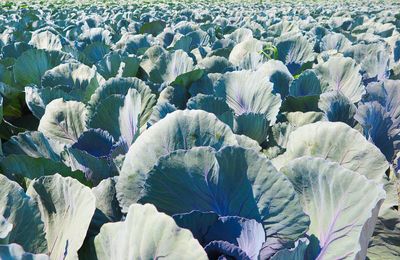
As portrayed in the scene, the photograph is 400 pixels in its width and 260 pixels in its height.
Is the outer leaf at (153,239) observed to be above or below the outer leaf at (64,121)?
above

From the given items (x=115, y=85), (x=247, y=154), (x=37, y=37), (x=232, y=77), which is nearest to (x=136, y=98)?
(x=115, y=85)

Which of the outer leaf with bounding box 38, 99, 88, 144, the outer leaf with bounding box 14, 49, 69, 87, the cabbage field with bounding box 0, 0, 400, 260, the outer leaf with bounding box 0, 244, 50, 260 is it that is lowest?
the outer leaf with bounding box 14, 49, 69, 87

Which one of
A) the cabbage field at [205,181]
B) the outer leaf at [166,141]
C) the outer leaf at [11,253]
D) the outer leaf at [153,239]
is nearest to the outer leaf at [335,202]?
the cabbage field at [205,181]

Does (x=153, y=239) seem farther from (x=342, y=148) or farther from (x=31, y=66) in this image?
(x=31, y=66)

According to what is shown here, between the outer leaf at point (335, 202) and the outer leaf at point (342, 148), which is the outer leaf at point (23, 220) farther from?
the outer leaf at point (342, 148)

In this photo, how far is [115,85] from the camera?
1704mm

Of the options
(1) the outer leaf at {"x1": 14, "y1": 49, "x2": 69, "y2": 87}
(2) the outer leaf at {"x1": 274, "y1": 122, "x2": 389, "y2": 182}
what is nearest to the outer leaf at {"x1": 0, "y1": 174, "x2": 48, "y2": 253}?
(2) the outer leaf at {"x1": 274, "y1": 122, "x2": 389, "y2": 182}

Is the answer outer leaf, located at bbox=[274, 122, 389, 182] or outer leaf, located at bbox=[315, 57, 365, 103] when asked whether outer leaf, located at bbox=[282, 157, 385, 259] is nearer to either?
outer leaf, located at bbox=[274, 122, 389, 182]

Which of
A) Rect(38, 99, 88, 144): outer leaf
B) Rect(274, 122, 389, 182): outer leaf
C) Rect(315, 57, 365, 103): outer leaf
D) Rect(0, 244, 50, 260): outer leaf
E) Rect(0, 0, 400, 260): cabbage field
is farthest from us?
Rect(315, 57, 365, 103): outer leaf

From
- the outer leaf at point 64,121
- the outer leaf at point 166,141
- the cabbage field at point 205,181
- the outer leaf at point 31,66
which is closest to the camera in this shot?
the cabbage field at point 205,181

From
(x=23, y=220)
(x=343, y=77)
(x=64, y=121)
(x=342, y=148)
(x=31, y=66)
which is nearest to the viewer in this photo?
(x=23, y=220)

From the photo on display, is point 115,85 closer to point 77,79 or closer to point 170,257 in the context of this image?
point 77,79

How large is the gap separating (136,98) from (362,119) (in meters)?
0.73

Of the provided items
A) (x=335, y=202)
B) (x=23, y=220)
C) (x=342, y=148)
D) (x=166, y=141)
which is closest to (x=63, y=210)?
(x=23, y=220)
